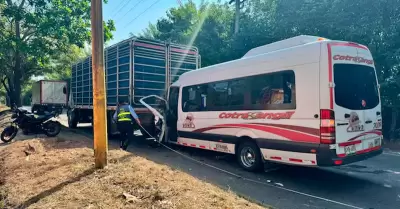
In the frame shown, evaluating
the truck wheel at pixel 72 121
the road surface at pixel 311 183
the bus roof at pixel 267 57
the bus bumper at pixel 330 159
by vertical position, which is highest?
the bus roof at pixel 267 57

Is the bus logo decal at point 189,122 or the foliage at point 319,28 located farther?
the foliage at point 319,28

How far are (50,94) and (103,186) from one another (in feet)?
60.2

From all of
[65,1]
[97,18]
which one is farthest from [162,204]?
[65,1]

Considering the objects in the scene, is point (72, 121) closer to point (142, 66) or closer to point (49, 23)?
point (49, 23)

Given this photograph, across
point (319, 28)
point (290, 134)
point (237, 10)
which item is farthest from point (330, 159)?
point (237, 10)

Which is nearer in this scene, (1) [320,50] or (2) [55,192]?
(2) [55,192]

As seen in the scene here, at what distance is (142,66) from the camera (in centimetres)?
949

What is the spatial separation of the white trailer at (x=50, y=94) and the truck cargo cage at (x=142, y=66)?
1110 centimetres

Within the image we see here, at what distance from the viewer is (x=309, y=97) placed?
502 centimetres

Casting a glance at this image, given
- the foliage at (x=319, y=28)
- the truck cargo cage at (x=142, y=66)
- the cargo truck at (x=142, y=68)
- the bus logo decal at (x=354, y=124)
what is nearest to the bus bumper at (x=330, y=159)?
the bus logo decal at (x=354, y=124)

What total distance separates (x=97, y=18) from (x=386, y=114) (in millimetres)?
12154

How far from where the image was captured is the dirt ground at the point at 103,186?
3.51m

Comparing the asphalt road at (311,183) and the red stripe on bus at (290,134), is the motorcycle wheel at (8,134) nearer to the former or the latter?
the asphalt road at (311,183)

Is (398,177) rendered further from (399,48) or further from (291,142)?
(399,48)
